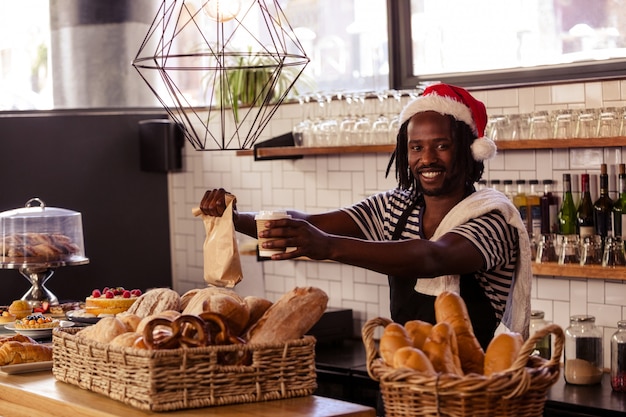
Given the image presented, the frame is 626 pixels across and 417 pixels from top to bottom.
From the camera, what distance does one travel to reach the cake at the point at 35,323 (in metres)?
3.59

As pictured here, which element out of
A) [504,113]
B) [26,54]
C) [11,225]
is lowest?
[11,225]

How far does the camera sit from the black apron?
3012 mm

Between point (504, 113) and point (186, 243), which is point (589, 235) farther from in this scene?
point (186, 243)

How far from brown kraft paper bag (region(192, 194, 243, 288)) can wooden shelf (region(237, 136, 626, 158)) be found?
1.76 m

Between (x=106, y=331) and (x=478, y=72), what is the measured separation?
3.05 m

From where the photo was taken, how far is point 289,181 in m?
5.76

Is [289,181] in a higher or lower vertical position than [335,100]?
lower

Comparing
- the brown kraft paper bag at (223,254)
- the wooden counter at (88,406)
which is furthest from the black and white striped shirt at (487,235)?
the wooden counter at (88,406)

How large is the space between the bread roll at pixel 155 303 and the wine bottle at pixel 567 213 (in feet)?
6.84

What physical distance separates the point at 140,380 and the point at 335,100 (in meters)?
3.16

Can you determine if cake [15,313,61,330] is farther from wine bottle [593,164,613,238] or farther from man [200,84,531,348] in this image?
wine bottle [593,164,613,238]

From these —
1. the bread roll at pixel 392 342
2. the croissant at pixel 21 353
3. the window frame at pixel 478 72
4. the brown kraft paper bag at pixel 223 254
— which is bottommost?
the croissant at pixel 21 353

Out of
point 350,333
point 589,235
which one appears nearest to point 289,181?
point 350,333

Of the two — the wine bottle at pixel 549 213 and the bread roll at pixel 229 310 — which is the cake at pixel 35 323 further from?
the wine bottle at pixel 549 213
